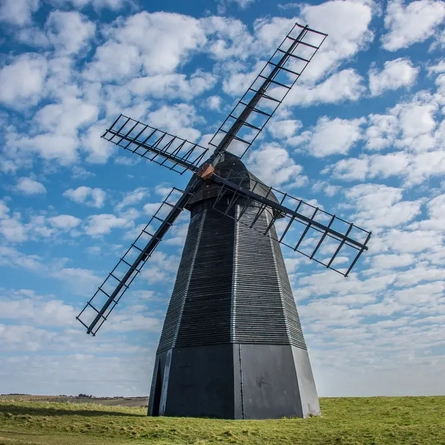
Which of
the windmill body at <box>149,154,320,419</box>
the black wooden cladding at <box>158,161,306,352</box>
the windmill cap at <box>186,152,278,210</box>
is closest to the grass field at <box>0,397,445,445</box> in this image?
the windmill body at <box>149,154,320,419</box>

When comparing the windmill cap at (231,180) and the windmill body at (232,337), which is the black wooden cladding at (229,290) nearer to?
the windmill body at (232,337)

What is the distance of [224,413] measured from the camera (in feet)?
55.9

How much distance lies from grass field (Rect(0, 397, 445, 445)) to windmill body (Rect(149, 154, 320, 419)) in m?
0.95

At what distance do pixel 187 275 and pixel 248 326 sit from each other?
3.49 m

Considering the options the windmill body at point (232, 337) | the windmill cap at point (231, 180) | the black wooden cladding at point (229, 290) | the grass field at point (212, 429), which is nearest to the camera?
the grass field at point (212, 429)

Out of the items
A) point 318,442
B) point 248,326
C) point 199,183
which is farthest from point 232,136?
point 318,442

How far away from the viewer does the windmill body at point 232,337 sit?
1747cm

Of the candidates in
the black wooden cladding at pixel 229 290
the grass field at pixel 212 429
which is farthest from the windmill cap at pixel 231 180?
the grass field at pixel 212 429

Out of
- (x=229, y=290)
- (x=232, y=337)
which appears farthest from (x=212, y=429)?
(x=229, y=290)

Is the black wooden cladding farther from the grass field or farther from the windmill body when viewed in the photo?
the grass field

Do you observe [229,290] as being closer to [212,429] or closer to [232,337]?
[232,337]

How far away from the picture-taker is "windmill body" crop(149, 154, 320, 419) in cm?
1747

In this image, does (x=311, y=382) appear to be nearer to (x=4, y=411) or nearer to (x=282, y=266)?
(x=282, y=266)

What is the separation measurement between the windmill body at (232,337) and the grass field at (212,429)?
95cm
